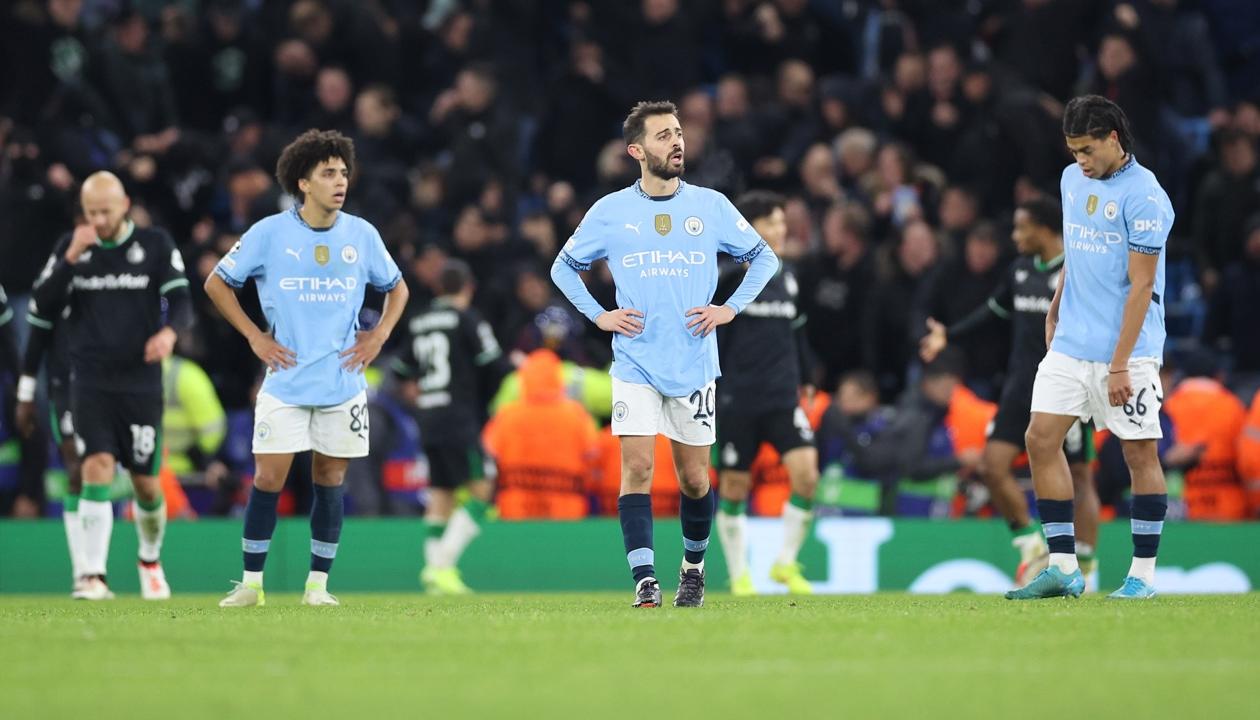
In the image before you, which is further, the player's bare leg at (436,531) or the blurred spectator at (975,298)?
the blurred spectator at (975,298)

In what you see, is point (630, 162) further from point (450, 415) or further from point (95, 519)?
point (95, 519)

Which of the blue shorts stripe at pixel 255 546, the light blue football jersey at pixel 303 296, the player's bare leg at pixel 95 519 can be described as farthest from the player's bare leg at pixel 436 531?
the light blue football jersey at pixel 303 296

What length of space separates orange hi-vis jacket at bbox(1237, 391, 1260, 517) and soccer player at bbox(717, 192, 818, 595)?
4160 millimetres

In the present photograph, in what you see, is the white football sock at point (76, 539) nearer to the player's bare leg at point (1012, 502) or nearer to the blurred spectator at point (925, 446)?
the player's bare leg at point (1012, 502)

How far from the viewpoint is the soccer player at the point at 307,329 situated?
10133 millimetres

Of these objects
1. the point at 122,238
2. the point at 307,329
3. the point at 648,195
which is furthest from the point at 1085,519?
the point at 122,238

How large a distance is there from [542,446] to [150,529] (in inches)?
159

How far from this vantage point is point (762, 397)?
1268 centimetres

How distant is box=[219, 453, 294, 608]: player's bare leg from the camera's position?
1025cm

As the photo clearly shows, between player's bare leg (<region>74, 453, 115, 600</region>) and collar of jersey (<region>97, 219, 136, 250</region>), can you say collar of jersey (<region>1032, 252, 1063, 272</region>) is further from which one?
player's bare leg (<region>74, 453, 115, 600</region>)

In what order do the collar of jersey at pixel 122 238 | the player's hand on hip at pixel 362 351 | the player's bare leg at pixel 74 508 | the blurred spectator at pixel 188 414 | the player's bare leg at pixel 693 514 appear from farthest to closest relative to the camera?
the blurred spectator at pixel 188 414 < the player's bare leg at pixel 74 508 < the collar of jersey at pixel 122 238 < the player's hand on hip at pixel 362 351 < the player's bare leg at pixel 693 514

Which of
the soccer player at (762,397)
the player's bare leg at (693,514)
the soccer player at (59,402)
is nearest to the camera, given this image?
the player's bare leg at (693,514)

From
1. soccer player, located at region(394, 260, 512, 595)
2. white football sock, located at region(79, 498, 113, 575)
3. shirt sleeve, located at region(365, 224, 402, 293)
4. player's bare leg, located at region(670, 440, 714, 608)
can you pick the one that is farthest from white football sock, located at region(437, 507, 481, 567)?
player's bare leg, located at region(670, 440, 714, 608)

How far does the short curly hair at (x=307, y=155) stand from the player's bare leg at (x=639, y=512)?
2402 millimetres
